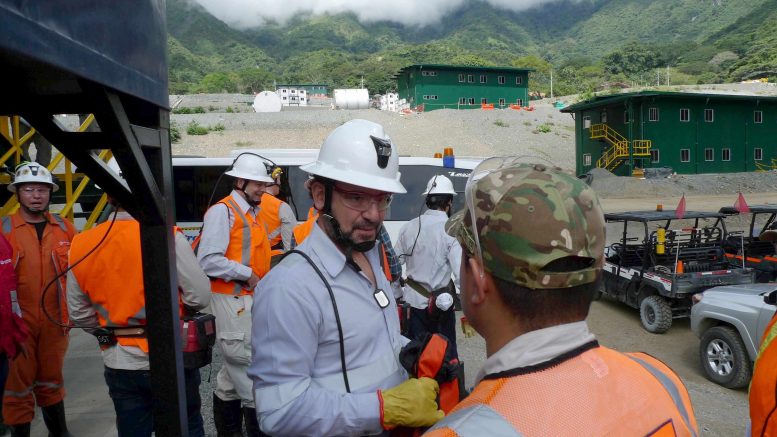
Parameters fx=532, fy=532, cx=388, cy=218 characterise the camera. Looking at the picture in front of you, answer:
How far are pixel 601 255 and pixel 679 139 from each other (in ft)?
120

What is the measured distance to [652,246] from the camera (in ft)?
27.0

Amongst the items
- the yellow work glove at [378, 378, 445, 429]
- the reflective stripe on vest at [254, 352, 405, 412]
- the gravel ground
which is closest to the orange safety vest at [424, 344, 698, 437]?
the yellow work glove at [378, 378, 445, 429]

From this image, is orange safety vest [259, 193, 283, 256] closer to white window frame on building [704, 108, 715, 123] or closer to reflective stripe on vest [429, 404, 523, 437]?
reflective stripe on vest [429, 404, 523, 437]

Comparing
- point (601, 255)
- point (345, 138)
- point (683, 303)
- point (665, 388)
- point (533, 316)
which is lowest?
point (683, 303)

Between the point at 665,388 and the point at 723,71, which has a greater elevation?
the point at 723,71

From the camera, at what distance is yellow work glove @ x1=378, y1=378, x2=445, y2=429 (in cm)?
181

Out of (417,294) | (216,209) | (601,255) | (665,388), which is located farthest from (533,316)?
(417,294)

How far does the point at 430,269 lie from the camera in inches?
197

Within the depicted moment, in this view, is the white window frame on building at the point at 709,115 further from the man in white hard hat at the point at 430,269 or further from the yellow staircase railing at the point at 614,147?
the man in white hard hat at the point at 430,269

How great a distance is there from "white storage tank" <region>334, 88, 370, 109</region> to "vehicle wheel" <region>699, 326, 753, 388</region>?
54249mm

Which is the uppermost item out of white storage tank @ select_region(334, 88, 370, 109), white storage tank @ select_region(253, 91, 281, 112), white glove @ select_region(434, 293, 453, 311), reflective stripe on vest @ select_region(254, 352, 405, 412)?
white storage tank @ select_region(334, 88, 370, 109)

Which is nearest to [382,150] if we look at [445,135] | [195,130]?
[445,135]

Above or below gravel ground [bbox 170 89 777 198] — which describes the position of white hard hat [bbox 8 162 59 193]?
below

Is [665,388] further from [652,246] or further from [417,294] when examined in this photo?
[652,246]
